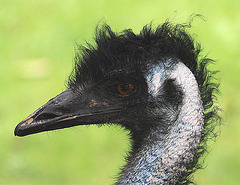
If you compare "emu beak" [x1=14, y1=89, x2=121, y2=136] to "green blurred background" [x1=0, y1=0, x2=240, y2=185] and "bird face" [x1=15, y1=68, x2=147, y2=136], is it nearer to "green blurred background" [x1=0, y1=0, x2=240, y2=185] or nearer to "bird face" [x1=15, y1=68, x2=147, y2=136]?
"bird face" [x1=15, y1=68, x2=147, y2=136]

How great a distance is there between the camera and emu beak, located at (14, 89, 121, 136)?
3270 mm

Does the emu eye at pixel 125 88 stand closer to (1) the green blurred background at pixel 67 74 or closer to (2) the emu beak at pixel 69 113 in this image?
(2) the emu beak at pixel 69 113

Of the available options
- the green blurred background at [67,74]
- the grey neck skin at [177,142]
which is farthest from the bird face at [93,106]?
the green blurred background at [67,74]

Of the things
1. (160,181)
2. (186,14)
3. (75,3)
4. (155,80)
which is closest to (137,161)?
(160,181)

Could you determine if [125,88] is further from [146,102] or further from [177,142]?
[177,142]

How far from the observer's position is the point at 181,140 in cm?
319

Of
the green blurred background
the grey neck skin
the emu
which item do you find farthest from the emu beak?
the green blurred background

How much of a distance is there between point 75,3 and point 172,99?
15.3 feet

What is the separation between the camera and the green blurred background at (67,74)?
5652 mm

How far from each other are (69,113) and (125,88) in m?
0.31

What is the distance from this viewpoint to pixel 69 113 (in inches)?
130

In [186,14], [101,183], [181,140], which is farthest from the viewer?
[186,14]

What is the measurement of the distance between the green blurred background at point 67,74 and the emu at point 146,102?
5.32 ft

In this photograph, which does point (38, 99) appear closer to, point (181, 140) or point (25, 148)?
point (25, 148)
